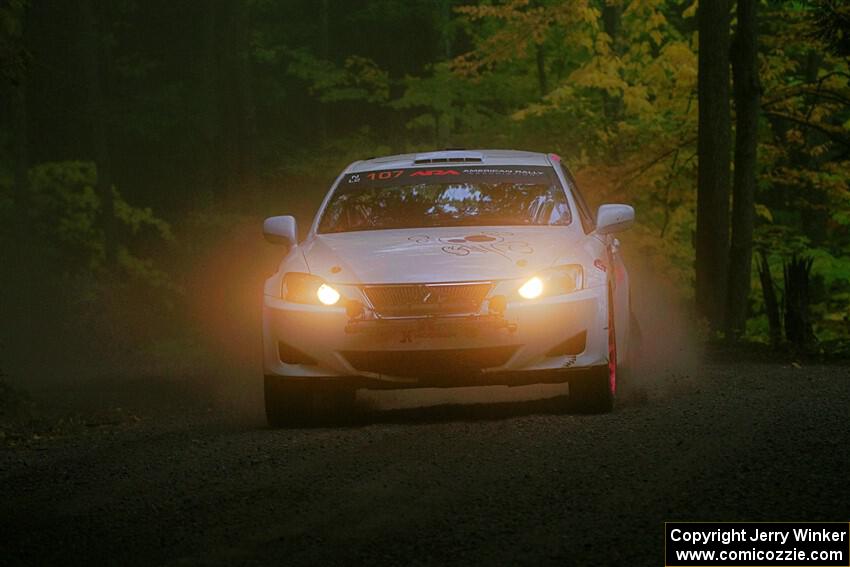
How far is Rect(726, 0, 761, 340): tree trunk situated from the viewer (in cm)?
2084

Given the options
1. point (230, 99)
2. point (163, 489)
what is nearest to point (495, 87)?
point (230, 99)

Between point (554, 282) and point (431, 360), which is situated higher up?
point (554, 282)

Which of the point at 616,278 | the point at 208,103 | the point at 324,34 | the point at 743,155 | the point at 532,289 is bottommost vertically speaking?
the point at 616,278

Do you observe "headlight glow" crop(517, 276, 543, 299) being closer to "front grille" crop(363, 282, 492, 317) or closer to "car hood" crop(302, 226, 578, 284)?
"car hood" crop(302, 226, 578, 284)

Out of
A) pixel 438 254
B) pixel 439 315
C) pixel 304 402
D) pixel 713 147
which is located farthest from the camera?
pixel 713 147

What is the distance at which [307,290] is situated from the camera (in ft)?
32.4

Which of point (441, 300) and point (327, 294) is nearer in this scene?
point (441, 300)

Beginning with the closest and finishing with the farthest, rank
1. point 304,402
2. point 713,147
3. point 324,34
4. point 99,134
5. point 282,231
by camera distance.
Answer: point 304,402
point 282,231
point 713,147
point 99,134
point 324,34

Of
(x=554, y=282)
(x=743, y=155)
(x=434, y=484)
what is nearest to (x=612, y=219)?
(x=554, y=282)

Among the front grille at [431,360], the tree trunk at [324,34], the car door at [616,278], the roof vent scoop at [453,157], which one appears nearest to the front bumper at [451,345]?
the front grille at [431,360]

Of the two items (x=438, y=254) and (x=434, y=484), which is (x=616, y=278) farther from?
(x=434, y=484)

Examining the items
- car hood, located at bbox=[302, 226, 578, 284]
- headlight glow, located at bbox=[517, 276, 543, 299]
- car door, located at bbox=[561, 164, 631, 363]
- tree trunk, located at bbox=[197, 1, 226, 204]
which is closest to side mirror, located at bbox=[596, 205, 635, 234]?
car door, located at bbox=[561, 164, 631, 363]

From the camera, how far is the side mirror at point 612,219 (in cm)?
1091

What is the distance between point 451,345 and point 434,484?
2.28 meters
